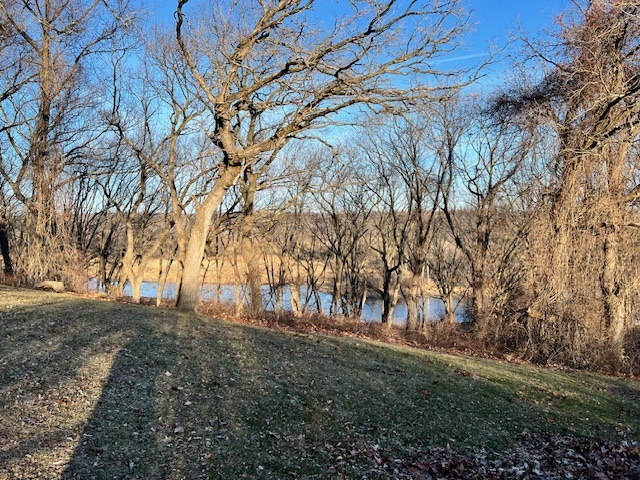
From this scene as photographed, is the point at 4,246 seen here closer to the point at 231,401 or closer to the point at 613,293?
the point at 231,401

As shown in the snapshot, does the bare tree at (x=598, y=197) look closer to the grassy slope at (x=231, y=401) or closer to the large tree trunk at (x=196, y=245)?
the grassy slope at (x=231, y=401)

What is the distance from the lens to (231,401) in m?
5.76

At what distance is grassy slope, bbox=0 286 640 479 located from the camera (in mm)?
4328

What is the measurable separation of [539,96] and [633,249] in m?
5.54

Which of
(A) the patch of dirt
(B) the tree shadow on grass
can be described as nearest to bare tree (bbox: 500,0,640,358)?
(A) the patch of dirt

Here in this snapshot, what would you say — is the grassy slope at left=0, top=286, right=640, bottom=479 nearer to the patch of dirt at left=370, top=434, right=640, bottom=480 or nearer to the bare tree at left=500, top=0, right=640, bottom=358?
the patch of dirt at left=370, top=434, right=640, bottom=480

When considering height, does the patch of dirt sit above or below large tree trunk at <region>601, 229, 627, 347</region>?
below

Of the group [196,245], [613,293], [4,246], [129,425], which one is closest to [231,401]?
[129,425]

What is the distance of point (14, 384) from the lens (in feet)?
17.1

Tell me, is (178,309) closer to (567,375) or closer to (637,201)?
(567,375)

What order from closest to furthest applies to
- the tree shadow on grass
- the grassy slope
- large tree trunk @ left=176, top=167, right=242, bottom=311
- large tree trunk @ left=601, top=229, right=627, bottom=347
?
the tree shadow on grass
the grassy slope
large tree trunk @ left=176, top=167, right=242, bottom=311
large tree trunk @ left=601, top=229, right=627, bottom=347

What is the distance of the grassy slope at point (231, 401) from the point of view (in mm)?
4328

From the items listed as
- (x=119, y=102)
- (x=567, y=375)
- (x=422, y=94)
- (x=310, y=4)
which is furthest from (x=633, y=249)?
(x=119, y=102)

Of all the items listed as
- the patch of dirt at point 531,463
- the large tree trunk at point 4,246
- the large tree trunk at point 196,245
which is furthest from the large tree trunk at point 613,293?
the large tree trunk at point 4,246
